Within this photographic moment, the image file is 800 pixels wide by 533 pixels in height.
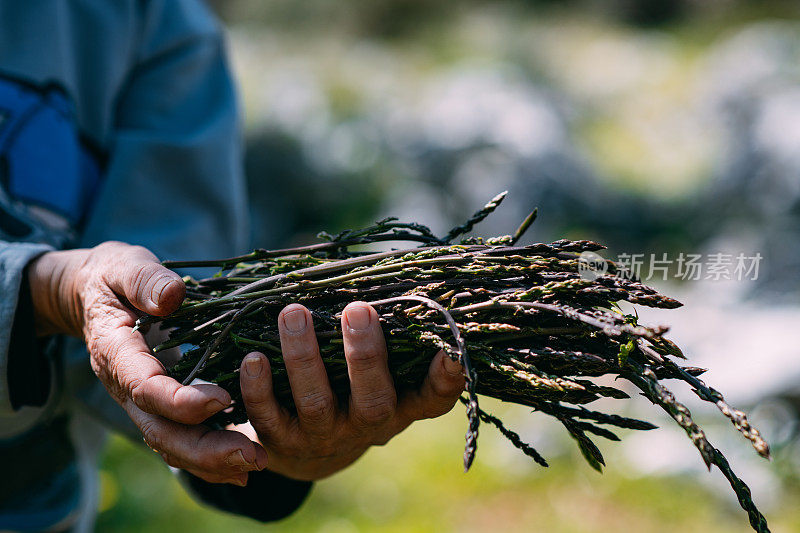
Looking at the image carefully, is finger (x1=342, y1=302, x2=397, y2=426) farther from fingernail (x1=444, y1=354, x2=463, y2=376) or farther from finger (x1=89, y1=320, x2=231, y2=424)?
finger (x1=89, y1=320, x2=231, y2=424)

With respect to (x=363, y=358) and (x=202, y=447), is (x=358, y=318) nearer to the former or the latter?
(x=363, y=358)

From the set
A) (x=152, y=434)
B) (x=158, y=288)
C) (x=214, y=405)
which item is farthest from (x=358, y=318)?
(x=152, y=434)

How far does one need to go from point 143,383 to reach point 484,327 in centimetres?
78

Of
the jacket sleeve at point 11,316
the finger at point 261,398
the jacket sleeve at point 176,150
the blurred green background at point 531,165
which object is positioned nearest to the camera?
the finger at point 261,398

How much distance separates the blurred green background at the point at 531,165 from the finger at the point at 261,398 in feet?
9.51

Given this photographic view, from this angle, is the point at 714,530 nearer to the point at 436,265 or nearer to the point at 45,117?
the point at 436,265

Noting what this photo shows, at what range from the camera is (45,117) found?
7.38 feet

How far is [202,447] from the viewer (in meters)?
1.48

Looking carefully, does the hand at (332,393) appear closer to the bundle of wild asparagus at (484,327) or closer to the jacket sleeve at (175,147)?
the bundle of wild asparagus at (484,327)

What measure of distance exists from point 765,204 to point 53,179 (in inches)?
253

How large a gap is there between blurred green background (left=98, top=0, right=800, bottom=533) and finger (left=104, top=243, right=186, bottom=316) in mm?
3131

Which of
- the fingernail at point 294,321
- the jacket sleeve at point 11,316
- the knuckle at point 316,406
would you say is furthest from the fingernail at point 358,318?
the jacket sleeve at point 11,316

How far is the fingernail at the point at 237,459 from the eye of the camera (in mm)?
1464

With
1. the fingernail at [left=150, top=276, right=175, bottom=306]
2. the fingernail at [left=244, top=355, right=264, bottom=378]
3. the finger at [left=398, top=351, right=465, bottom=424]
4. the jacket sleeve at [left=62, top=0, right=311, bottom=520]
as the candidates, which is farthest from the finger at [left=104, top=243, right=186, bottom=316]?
the jacket sleeve at [left=62, top=0, right=311, bottom=520]
